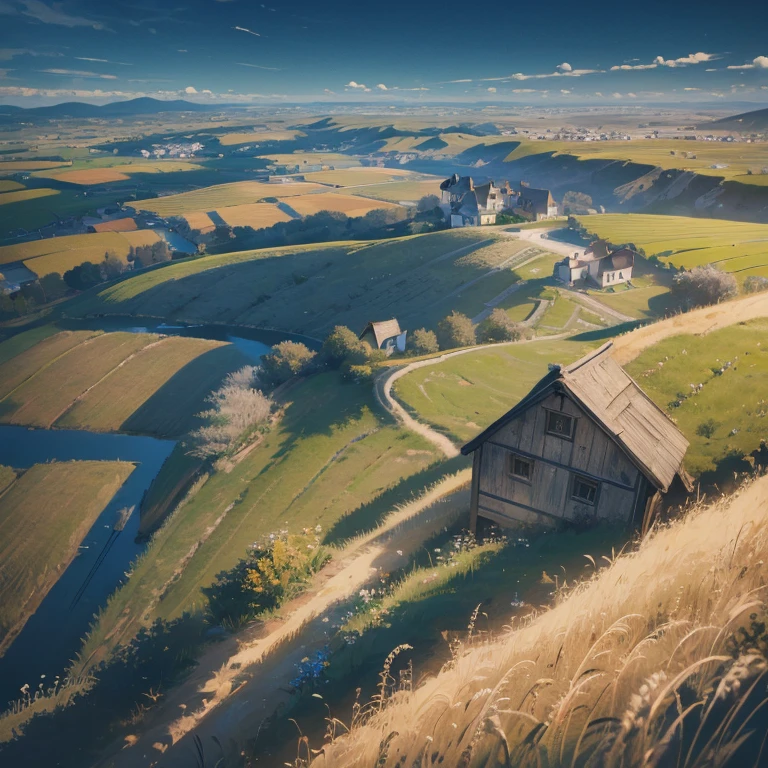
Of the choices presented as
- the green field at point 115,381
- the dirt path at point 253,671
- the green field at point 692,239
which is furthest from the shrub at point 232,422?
the green field at point 692,239

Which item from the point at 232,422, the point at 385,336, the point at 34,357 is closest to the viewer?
the point at 232,422

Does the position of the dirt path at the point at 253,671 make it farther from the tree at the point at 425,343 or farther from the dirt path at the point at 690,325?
the tree at the point at 425,343

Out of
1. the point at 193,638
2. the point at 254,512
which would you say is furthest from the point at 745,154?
the point at 193,638

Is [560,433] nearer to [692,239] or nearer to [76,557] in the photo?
[76,557]

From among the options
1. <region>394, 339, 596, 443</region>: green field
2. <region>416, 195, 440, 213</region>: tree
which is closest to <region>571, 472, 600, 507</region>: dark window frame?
<region>394, 339, 596, 443</region>: green field

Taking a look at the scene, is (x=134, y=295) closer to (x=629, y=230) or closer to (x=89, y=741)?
(x=629, y=230)

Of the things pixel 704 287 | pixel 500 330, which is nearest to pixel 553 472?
pixel 500 330
